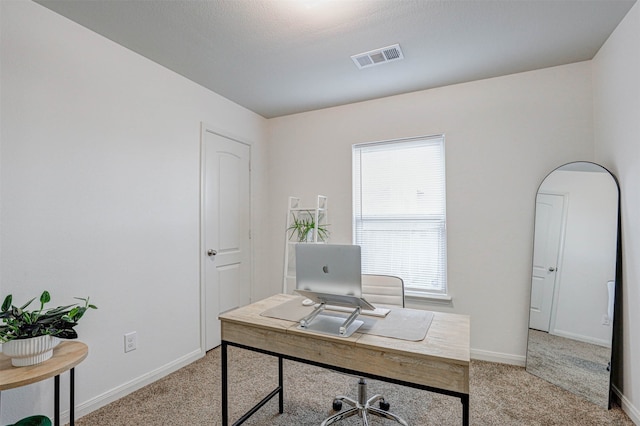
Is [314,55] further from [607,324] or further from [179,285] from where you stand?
[607,324]

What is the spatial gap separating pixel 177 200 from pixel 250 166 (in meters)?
1.10

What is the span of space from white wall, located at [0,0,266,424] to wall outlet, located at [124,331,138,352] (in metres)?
0.04

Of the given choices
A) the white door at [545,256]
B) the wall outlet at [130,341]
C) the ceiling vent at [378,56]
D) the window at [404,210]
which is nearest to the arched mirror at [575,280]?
the white door at [545,256]

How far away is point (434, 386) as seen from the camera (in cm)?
127

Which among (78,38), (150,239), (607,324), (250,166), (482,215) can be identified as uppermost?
(78,38)

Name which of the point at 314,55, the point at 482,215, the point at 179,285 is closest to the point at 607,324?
the point at 482,215

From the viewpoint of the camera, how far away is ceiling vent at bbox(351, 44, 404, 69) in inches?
93.2

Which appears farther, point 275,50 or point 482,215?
point 482,215

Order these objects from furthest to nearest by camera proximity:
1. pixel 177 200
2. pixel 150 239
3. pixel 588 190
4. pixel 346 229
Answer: pixel 346 229, pixel 177 200, pixel 150 239, pixel 588 190

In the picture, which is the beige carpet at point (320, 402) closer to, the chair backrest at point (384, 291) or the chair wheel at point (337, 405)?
the chair wheel at point (337, 405)

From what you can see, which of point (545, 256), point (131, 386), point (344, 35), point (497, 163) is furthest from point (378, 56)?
point (131, 386)

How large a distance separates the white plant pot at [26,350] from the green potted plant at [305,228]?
2.32m

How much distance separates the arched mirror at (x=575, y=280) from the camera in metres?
2.21

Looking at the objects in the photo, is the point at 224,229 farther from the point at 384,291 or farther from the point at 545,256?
the point at 545,256
